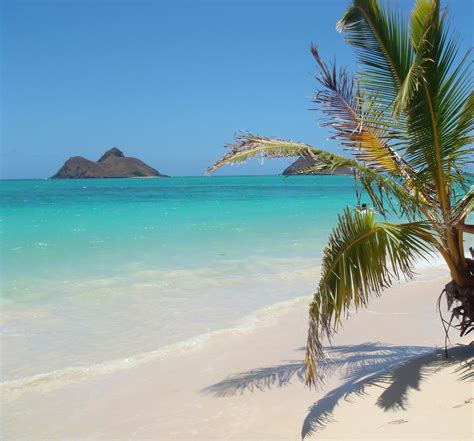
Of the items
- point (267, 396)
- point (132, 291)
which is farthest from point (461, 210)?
point (132, 291)

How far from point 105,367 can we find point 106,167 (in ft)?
355

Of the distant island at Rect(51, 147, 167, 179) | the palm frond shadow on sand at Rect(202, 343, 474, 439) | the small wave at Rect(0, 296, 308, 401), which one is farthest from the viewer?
the distant island at Rect(51, 147, 167, 179)

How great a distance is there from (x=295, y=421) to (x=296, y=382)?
2.25 feet

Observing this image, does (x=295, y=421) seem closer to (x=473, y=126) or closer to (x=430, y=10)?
(x=473, y=126)

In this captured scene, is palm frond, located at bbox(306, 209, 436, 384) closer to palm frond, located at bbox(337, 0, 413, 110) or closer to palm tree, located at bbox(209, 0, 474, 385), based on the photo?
palm tree, located at bbox(209, 0, 474, 385)

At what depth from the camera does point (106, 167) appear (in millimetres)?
109625

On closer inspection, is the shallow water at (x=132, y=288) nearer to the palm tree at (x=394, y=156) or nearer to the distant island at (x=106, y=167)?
the palm tree at (x=394, y=156)

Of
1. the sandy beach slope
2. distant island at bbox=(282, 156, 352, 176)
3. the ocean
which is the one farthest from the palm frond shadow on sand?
distant island at bbox=(282, 156, 352, 176)

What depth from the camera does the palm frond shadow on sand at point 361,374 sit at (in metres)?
3.61

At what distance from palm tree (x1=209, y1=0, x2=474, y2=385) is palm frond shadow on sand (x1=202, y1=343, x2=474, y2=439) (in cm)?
31

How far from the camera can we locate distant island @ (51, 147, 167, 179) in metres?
107

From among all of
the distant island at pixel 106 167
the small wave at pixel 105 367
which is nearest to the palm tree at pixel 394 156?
the small wave at pixel 105 367

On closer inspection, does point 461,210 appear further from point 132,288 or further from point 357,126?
point 132,288

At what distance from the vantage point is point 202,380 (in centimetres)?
460
